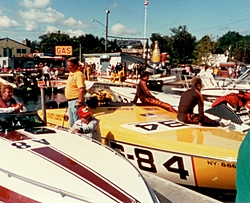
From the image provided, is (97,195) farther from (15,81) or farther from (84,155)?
(15,81)

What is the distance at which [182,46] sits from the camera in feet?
140

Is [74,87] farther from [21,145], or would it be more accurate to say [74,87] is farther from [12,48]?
[12,48]

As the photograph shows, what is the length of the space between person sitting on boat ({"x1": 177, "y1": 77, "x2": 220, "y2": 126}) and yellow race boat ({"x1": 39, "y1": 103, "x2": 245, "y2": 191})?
0.46ft

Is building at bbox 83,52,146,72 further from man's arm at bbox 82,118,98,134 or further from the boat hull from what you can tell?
the boat hull

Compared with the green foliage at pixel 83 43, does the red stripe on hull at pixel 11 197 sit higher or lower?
lower

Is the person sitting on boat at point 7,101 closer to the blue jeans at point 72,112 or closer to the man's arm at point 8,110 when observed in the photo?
the man's arm at point 8,110

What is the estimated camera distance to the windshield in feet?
13.6

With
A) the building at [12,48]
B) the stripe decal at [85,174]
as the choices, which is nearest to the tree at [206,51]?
the stripe decal at [85,174]

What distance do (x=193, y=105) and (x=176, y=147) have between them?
118 cm

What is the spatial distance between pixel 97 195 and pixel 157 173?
6.51 feet

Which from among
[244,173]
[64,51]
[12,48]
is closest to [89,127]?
[244,173]

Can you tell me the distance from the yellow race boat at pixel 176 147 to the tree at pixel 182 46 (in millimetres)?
38628

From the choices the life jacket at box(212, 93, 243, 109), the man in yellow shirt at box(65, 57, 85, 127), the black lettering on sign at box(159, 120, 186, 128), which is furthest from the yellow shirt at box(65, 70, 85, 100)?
the life jacket at box(212, 93, 243, 109)

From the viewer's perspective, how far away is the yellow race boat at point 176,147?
13.4 feet
